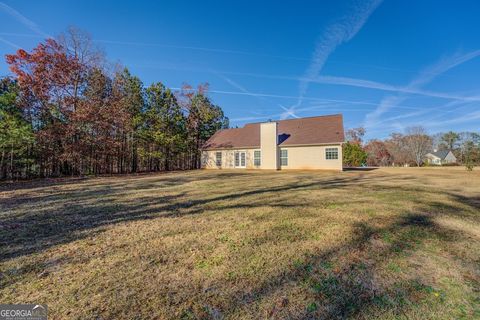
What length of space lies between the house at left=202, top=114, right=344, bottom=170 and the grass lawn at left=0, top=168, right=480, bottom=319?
1360 cm

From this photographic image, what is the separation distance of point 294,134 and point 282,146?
6.12 feet

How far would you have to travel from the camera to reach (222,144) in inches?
922

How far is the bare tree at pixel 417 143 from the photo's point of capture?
45.0 meters

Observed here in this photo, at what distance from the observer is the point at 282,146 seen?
20109 mm

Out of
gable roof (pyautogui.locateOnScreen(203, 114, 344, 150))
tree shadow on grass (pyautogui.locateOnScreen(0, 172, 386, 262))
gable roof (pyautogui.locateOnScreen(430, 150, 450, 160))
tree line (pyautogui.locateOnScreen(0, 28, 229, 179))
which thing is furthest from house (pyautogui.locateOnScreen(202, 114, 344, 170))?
gable roof (pyautogui.locateOnScreen(430, 150, 450, 160))

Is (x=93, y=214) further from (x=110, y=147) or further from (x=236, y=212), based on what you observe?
(x=110, y=147)

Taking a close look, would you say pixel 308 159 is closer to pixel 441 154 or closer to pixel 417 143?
pixel 417 143

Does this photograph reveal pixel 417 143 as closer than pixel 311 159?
No

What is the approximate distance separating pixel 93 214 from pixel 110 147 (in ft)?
45.2

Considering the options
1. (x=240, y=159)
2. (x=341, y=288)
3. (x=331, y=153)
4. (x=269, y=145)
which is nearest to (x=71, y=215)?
(x=341, y=288)

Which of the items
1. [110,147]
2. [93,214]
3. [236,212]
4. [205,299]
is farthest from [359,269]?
[110,147]

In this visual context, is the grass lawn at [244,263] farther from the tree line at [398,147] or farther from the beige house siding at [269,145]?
the tree line at [398,147]

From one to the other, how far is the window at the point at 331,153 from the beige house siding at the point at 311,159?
180 mm

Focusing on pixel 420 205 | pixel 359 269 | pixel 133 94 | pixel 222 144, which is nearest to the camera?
Answer: pixel 359 269
